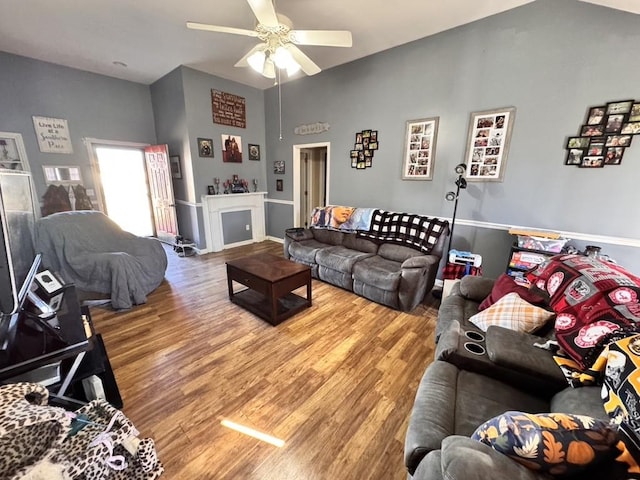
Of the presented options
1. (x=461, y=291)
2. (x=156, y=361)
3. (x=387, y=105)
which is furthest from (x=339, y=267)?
(x=387, y=105)

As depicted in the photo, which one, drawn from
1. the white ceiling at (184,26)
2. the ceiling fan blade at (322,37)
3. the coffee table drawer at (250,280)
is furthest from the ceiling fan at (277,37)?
the coffee table drawer at (250,280)

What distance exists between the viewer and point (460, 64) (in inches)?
115

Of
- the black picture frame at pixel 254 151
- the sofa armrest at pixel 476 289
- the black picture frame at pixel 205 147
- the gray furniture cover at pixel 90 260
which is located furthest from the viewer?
the black picture frame at pixel 254 151

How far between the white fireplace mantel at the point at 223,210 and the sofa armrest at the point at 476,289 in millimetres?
4173

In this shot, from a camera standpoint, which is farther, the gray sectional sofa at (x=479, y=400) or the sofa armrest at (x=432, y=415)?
the sofa armrest at (x=432, y=415)

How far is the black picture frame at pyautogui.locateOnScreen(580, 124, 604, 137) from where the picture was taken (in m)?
2.31

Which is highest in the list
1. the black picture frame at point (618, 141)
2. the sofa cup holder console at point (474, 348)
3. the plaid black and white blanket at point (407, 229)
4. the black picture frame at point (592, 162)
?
the black picture frame at point (618, 141)

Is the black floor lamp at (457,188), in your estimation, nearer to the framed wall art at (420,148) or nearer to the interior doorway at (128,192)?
the framed wall art at (420,148)

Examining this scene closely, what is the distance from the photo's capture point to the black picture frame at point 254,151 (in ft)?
16.9

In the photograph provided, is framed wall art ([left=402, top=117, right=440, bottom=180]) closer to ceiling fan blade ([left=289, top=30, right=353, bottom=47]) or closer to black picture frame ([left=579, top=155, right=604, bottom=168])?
black picture frame ([left=579, top=155, right=604, bottom=168])

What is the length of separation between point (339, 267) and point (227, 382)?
1779 mm

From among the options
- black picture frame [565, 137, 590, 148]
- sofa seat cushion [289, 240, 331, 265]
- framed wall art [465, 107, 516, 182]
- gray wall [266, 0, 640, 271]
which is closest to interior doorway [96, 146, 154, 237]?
sofa seat cushion [289, 240, 331, 265]

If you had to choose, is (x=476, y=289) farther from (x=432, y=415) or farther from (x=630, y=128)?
(x=630, y=128)

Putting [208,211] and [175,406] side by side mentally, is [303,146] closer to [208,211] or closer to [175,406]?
[208,211]
